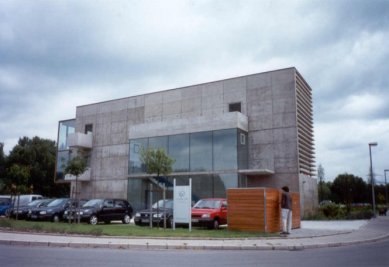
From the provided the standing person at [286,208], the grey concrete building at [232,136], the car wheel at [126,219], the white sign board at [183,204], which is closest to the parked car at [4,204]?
the grey concrete building at [232,136]

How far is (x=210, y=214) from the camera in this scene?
61.7 ft

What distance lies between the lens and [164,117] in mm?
37062

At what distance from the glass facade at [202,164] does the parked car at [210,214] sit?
30.0 feet

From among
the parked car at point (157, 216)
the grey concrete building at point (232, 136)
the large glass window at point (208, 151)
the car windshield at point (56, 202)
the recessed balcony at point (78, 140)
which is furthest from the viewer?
the recessed balcony at point (78, 140)

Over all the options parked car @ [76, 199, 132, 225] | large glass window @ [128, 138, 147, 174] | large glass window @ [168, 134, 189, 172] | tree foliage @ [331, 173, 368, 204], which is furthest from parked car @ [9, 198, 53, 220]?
tree foliage @ [331, 173, 368, 204]

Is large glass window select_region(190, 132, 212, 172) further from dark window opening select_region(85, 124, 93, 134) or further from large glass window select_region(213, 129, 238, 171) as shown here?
dark window opening select_region(85, 124, 93, 134)

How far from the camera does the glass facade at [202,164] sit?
96.6ft

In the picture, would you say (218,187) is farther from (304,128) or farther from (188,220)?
(188,220)

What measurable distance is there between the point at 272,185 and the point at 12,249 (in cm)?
2244

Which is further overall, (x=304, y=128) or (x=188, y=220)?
(x=304, y=128)

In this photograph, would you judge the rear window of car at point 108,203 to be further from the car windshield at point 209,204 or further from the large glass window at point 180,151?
the large glass window at point 180,151

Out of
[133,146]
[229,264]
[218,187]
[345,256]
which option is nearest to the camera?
[229,264]

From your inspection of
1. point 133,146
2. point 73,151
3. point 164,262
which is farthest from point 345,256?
point 73,151

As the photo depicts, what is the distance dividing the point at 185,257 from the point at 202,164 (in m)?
20.4
